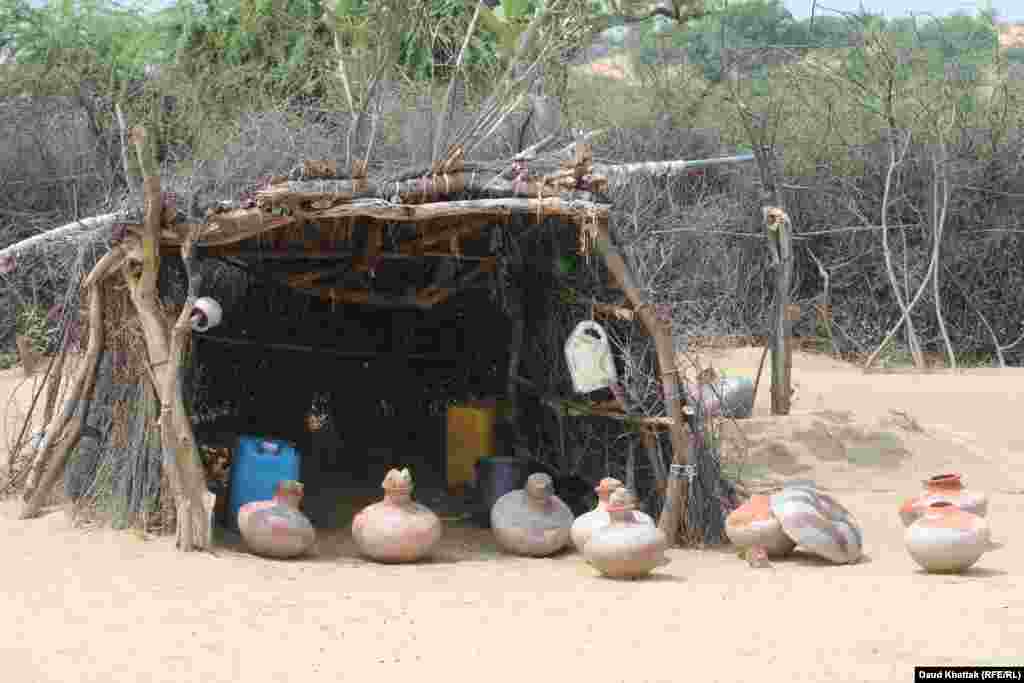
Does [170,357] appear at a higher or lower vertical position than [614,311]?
lower

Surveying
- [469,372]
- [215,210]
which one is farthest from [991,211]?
[215,210]

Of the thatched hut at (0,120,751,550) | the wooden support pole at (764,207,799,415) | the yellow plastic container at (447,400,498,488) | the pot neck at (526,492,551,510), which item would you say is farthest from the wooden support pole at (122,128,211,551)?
the wooden support pole at (764,207,799,415)

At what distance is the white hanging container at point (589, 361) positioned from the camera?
721 cm

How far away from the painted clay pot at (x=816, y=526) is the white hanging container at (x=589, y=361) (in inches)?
41.4

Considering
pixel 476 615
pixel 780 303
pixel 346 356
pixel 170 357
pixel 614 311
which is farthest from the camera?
pixel 780 303

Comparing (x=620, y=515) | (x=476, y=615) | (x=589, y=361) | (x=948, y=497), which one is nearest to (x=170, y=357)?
(x=589, y=361)

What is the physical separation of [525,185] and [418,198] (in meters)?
0.54

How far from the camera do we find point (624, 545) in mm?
6316

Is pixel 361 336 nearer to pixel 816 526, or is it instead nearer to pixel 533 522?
pixel 533 522

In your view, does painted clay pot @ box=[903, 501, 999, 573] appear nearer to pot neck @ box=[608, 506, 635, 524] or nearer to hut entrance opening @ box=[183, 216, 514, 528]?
pot neck @ box=[608, 506, 635, 524]

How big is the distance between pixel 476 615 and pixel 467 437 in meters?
3.31

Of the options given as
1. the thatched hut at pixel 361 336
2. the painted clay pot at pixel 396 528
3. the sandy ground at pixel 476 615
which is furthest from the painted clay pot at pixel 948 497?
the painted clay pot at pixel 396 528

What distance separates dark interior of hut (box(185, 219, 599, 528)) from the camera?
8.34 metres

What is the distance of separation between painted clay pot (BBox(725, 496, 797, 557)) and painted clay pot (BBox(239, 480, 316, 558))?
82.0 inches
